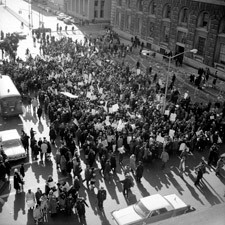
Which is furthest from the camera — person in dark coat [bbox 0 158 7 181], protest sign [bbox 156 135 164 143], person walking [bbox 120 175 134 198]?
protest sign [bbox 156 135 164 143]

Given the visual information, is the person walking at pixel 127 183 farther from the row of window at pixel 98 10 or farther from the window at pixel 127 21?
the row of window at pixel 98 10

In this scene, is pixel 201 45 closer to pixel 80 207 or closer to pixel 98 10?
pixel 80 207

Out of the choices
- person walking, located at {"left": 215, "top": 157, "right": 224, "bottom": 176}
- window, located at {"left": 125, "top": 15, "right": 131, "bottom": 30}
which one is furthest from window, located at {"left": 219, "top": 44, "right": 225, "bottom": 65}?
person walking, located at {"left": 215, "top": 157, "right": 224, "bottom": 176}

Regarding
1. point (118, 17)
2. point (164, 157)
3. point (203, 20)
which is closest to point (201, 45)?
point (203, 20)

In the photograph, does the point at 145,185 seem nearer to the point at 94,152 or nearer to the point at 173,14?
the point at 94,152

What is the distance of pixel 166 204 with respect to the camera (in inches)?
567

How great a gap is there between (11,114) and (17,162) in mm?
6161

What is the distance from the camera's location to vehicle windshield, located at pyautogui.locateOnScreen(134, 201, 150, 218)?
14.0 meters

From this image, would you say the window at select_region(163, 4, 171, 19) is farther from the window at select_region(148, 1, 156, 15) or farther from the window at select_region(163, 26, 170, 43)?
the window at select_region(148, 1, 156, 15)

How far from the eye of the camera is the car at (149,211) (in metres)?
13.9

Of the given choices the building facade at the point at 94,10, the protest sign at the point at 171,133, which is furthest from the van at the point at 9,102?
the building facade at the point at 94,10

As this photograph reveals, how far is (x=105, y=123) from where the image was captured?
68.1ft

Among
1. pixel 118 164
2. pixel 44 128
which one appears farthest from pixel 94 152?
pixel 44 128

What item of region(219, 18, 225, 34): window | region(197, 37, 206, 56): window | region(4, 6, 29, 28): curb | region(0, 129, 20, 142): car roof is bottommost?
region(4, 6, 29, 28): curb
